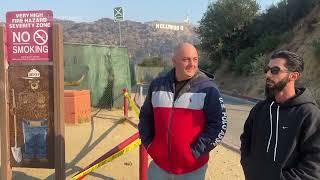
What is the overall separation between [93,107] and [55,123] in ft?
35.2

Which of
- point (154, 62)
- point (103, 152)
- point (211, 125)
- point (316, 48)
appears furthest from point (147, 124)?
point (154, 62)

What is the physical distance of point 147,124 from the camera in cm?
428

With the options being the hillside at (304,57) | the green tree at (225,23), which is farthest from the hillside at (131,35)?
the hillside at (304,57)

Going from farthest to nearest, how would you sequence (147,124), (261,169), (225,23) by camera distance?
(225,23)
(147,124)
(261,169)

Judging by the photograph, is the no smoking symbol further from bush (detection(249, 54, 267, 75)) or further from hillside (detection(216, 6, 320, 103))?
bush (detection(249, 54, 267, 75))

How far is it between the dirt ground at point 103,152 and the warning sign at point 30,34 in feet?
7.39

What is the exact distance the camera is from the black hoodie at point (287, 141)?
124 inches

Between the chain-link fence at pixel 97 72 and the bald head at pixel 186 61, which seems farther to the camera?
the chain-link fence at pixel 97 72

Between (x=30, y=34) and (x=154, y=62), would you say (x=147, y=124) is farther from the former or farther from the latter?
(x=154, y=62)

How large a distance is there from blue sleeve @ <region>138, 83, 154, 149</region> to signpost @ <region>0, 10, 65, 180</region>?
1841 mm

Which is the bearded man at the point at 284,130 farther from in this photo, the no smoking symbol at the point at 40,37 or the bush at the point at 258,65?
the bush at the point at 258,65

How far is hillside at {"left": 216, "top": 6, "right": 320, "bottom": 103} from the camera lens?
1077 inches

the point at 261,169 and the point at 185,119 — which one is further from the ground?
the point at 185,119

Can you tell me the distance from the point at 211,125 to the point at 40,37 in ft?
8.77
